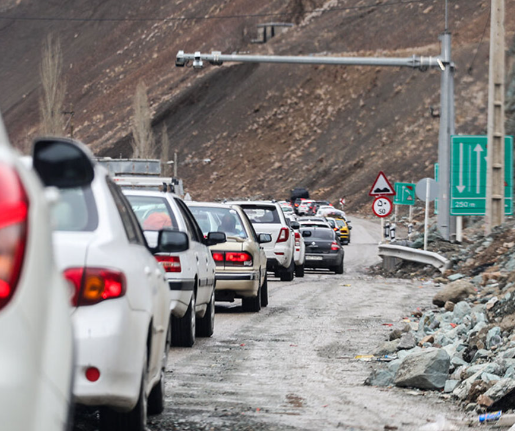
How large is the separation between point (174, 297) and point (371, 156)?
94805 millimetres

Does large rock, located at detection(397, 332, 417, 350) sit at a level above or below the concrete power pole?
below

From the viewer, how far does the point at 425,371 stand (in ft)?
31.4

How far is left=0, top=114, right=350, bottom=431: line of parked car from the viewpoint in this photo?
115 inches

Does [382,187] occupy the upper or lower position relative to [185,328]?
upper

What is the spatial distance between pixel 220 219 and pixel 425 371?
8.53 m

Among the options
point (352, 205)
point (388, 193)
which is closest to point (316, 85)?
point (352, 205)

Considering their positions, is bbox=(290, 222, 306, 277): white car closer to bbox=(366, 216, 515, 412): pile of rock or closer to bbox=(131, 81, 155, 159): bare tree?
bbox=(366, 216, 515, 412): pile of rock

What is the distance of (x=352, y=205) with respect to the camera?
3868 inches

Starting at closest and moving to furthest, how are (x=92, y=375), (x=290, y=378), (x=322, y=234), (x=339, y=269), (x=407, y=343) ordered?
1. (x=92, y=375)
2. (x=290, y=378)
3. (x=407, y=343)
4. (x=339, y=269)
5. (x=322, y=234)

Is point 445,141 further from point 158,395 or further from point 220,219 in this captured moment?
point 158,395

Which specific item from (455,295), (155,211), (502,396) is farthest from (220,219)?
(502,396)

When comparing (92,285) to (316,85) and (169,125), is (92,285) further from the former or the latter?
(169,125)

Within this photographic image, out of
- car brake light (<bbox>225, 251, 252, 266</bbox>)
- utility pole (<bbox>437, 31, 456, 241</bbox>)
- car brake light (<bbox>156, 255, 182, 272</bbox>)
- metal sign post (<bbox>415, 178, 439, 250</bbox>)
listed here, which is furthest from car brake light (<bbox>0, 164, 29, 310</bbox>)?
utility pole (<bbox>437, 31, 456, 241</bbox>)

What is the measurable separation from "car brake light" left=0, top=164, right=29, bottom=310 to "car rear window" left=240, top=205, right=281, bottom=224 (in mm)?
22982
